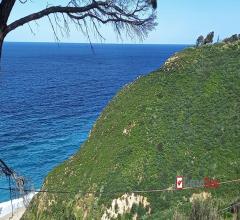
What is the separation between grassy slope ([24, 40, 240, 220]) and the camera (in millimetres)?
27938

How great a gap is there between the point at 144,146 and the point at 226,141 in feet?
17.0

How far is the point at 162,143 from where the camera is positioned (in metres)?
31.1

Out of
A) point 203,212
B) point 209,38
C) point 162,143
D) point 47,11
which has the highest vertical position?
point 47,11

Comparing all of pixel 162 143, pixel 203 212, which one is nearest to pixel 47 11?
pixel 203 212

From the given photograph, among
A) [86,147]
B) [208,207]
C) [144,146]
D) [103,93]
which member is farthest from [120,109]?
[103,93]

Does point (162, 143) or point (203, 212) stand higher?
point (203, 212)

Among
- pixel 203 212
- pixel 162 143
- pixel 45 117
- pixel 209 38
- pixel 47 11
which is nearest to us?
pixel 47 11

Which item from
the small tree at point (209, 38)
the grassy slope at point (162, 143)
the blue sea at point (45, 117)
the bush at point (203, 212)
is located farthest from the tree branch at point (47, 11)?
the small tree at point (209, 38)

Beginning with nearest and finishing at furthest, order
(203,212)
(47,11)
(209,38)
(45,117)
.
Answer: (47,11) < (203,212) < (209,38) < (45,117)

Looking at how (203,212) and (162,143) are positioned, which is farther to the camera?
(162,143)

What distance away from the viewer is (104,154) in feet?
106

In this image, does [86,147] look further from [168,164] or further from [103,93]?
[103,93]

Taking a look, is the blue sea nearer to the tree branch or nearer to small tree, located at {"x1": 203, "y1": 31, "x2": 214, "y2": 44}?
small tree, located at {"x1": 203, "y1": 31, "x2": 214, "y2": 44}

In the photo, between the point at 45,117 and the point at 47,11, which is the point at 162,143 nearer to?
the point at 47,11
